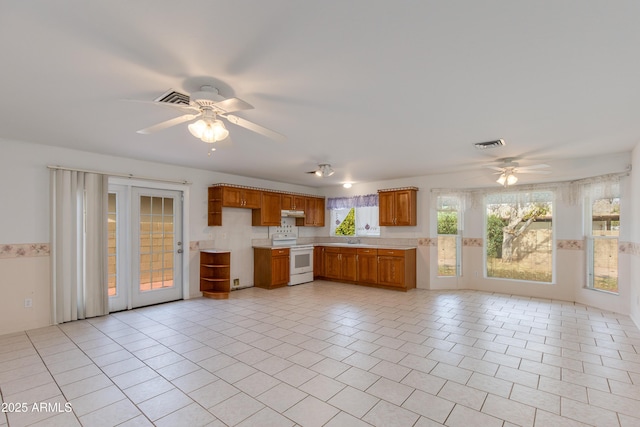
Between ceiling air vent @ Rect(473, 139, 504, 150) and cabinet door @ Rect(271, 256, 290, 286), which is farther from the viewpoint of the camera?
cabinet door @ Rect(271, 256, 290, 286)

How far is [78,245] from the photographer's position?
4.29 metres

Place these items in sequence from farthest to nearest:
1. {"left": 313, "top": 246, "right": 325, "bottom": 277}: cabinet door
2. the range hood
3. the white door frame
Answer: {"left": 313, "top": 246, "right": 325, "bottom": 277}: cabinet door
the range hood
the white door frame

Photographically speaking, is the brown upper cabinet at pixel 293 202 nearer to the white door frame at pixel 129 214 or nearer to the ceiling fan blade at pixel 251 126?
the white door frame at pixel 129 214

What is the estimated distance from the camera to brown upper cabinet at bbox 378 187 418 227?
6.39 meters

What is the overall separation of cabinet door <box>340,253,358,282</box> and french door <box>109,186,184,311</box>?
337cm

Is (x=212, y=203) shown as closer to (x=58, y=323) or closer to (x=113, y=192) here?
(x=113, y=192)

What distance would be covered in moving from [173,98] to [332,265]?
215 inches

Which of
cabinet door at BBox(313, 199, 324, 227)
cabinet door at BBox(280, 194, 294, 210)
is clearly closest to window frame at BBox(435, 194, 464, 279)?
cabinet door at BBox(313, 199, 324, 227)

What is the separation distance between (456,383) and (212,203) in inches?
191

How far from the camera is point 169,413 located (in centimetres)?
217

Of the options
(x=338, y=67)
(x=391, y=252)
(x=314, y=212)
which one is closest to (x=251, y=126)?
(x=338, y=67)

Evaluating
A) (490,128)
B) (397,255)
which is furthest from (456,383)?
(397,255)

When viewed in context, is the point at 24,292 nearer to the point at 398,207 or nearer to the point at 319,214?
the point at 319,214

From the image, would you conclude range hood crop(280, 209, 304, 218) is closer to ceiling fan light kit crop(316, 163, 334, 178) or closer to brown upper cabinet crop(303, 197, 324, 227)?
brown upper cabinet crop(303, 197, 324, 227)
